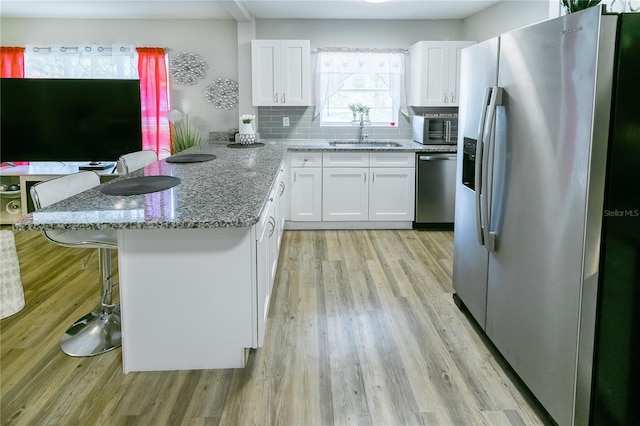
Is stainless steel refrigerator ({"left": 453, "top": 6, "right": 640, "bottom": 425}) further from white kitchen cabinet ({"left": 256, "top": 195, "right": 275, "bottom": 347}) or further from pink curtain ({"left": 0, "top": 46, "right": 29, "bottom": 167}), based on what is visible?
pink curtain ({"left": 0, "top": 46, "right": 29, "bottom": 167})

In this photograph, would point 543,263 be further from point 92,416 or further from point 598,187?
point 92,416

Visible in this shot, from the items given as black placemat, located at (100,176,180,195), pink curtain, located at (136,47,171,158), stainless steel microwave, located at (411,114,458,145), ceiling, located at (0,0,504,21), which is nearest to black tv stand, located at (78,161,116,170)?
Result: pink curtain, located at (136,47,171,158)

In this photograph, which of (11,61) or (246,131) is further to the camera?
(11,61)

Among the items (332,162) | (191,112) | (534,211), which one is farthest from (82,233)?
(191,112)

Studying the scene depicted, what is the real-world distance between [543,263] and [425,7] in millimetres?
3816

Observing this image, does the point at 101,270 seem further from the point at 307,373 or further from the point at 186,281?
the point at 307,373

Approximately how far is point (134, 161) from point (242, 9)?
2.04 metres

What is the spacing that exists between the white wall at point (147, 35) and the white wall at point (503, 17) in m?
2.61

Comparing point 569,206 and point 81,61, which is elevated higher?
point 81,61

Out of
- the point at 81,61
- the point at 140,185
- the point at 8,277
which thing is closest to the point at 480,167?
the point at 140,185

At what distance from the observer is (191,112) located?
6023mm

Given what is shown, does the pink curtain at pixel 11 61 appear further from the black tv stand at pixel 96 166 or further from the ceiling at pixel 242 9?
the black tv stand at pixel 96 166

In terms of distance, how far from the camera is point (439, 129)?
217 inches

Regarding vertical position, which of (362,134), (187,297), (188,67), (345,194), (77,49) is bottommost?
(187,297)
